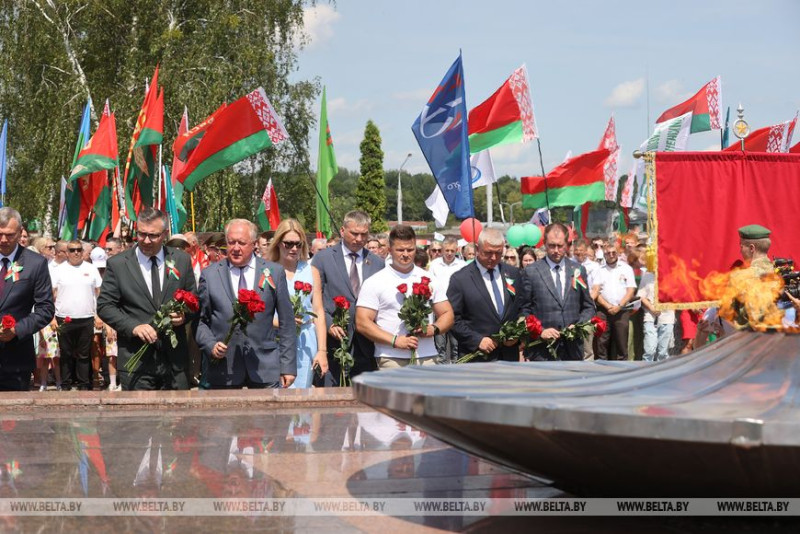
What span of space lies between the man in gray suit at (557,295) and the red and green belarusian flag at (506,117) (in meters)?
4.62

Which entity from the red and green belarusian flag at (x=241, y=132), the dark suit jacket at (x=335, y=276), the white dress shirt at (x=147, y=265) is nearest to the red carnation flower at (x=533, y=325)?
the dark suit jacket at (x=335, y=276)

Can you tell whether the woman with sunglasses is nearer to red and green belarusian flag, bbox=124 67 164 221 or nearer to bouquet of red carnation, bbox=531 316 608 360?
bouquet of red carnation, bbox=531 316 608 360

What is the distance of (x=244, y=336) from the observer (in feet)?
23.4

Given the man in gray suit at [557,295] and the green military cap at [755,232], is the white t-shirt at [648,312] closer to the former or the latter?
the man in gray suit at [557,295]

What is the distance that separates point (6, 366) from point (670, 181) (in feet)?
17.4

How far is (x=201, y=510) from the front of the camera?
3990 mm

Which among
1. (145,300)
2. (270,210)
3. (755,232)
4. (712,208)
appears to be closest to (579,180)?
(270,210)

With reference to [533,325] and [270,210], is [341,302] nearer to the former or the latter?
[533,325]

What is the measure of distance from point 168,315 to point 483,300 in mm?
2381

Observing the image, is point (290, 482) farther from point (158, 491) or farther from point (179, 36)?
point (179, 36)

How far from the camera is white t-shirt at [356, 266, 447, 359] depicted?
7.49 meters

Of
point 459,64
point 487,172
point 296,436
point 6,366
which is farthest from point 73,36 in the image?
point 296,436

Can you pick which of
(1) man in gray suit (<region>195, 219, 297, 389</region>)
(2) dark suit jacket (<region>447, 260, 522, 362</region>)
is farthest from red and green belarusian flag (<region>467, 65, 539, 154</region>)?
(1) man in gray suit (<region>195, 219, 297, 389</region>)

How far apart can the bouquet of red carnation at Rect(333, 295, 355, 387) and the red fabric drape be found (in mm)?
2546
